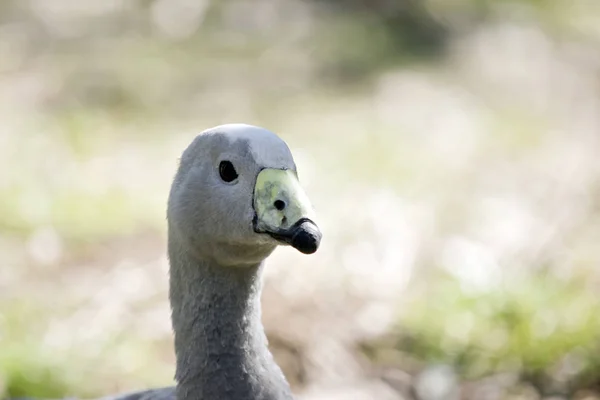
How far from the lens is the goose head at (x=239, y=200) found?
2115 mm

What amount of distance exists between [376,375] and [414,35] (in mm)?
3475

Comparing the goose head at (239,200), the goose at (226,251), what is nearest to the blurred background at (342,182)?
the goose at (226,251)

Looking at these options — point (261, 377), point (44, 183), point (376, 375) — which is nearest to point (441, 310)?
point (376, 375)

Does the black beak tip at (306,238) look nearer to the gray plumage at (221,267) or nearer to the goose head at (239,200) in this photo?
the goose head at (239,200)

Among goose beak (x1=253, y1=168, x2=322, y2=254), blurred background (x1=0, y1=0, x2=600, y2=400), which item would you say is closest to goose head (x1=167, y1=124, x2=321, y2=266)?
goose beak (x1=253, y1=168, x2=322, y2=254)

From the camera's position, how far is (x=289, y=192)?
2.12 m

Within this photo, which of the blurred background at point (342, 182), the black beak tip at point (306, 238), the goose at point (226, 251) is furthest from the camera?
the blurred background at point (342, 182)

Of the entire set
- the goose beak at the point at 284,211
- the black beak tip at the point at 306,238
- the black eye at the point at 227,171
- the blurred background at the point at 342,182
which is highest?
the blurred background at the point at 342,182

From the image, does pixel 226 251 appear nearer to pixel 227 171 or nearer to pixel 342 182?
pixel 227 171

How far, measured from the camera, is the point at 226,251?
2328 millimetres

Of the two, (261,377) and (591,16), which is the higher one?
(591,16)

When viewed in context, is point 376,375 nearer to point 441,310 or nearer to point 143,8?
point 441,310

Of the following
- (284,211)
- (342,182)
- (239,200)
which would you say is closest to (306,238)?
(284,211)

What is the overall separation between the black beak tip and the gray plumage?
13 centimetres
